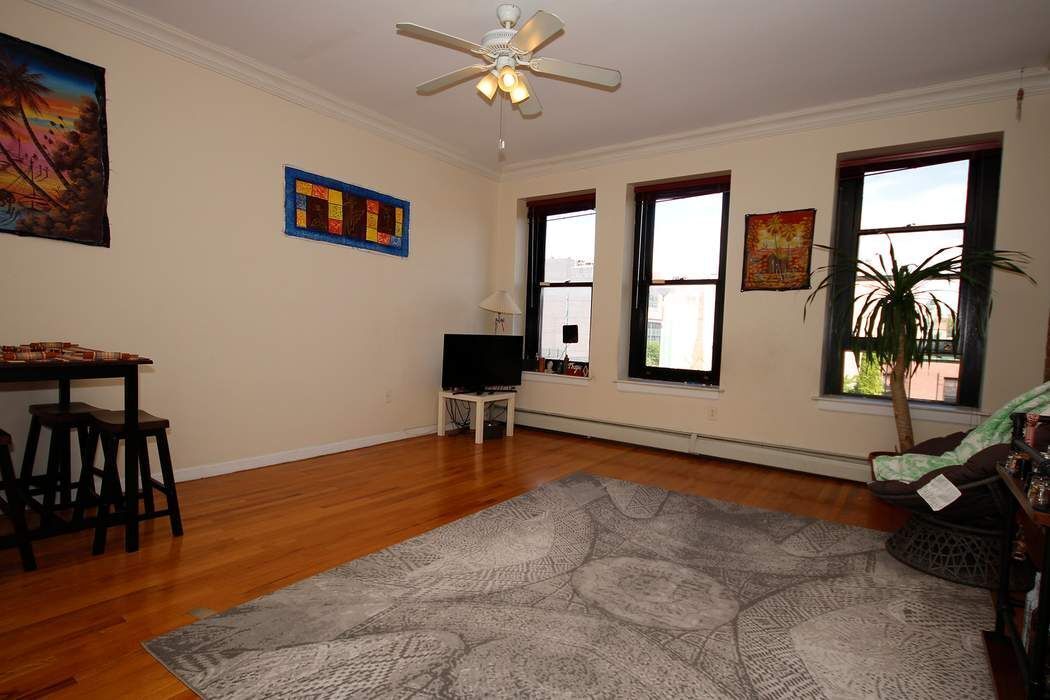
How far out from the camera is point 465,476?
3.92 meters

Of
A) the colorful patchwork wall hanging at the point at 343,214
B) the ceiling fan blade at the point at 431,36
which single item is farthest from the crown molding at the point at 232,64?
the ceiling fan blade at the point at 431,36

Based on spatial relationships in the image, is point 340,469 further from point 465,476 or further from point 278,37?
point 278,37

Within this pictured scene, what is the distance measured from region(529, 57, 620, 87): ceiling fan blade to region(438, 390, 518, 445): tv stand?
3.00 m

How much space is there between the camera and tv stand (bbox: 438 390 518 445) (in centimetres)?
501

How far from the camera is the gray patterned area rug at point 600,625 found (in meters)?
1.66

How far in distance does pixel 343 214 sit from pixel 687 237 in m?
3.23

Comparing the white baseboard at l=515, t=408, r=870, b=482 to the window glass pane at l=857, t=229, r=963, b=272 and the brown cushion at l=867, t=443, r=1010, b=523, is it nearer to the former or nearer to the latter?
the window glass pane at l=857, t=229, r=963, b=272

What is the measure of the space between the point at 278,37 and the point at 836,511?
4.79 metres

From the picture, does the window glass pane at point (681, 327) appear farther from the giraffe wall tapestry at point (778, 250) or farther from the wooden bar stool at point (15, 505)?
the wooden bar stool at point (15, 505)

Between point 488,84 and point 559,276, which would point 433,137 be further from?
point 488,84

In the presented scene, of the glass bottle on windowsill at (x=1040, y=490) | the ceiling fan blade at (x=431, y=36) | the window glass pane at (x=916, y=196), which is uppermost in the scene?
the ceiling fan blade at (x=431, y=36)

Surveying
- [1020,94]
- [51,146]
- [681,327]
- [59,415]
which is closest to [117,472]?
[59,415]

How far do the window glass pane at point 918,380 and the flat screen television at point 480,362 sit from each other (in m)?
2.99

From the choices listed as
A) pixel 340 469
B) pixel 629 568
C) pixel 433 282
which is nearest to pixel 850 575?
pixel 629 568
